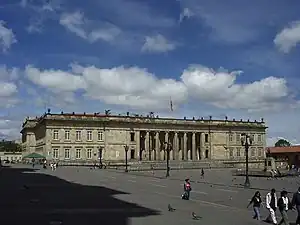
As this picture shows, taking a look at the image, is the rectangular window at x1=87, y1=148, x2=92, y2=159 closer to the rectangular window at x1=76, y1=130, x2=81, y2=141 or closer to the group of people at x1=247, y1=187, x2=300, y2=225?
the rectangular window at x1=76, y1=130, x2=81, y2=141

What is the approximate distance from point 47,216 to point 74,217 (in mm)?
1356

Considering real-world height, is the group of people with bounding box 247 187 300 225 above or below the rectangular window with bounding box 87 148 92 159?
below

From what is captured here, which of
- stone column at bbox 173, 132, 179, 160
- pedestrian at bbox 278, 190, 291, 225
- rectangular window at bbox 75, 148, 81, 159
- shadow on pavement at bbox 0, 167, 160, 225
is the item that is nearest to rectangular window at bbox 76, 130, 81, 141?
rectangular window at bbox 75, 148, 81, 159

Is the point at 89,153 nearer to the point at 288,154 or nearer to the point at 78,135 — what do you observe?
the point at 78,135

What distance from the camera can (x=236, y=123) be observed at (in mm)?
135625

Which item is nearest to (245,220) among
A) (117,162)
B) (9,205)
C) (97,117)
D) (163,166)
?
(9,205)

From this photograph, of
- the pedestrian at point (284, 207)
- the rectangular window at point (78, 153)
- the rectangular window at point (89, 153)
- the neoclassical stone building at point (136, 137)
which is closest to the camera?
the pedestrian at point (284, 207)

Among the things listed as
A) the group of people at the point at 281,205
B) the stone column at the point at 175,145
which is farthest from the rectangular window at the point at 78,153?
the group of people at the point at 281,205

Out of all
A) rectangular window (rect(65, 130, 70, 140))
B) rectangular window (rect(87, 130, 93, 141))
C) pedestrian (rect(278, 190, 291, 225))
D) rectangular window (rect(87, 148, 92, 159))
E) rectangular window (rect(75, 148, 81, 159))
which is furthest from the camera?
rectangular window (rect(87, 130, 93, 141))

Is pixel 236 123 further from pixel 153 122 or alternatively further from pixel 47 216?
pixel 47 216

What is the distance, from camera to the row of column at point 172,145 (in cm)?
12719

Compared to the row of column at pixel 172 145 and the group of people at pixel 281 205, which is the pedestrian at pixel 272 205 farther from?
the row of column at pixel 172 145

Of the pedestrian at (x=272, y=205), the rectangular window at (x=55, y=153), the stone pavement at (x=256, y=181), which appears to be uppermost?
the rectangular window at (x=55, y=153)

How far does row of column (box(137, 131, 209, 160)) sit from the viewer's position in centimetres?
12719
